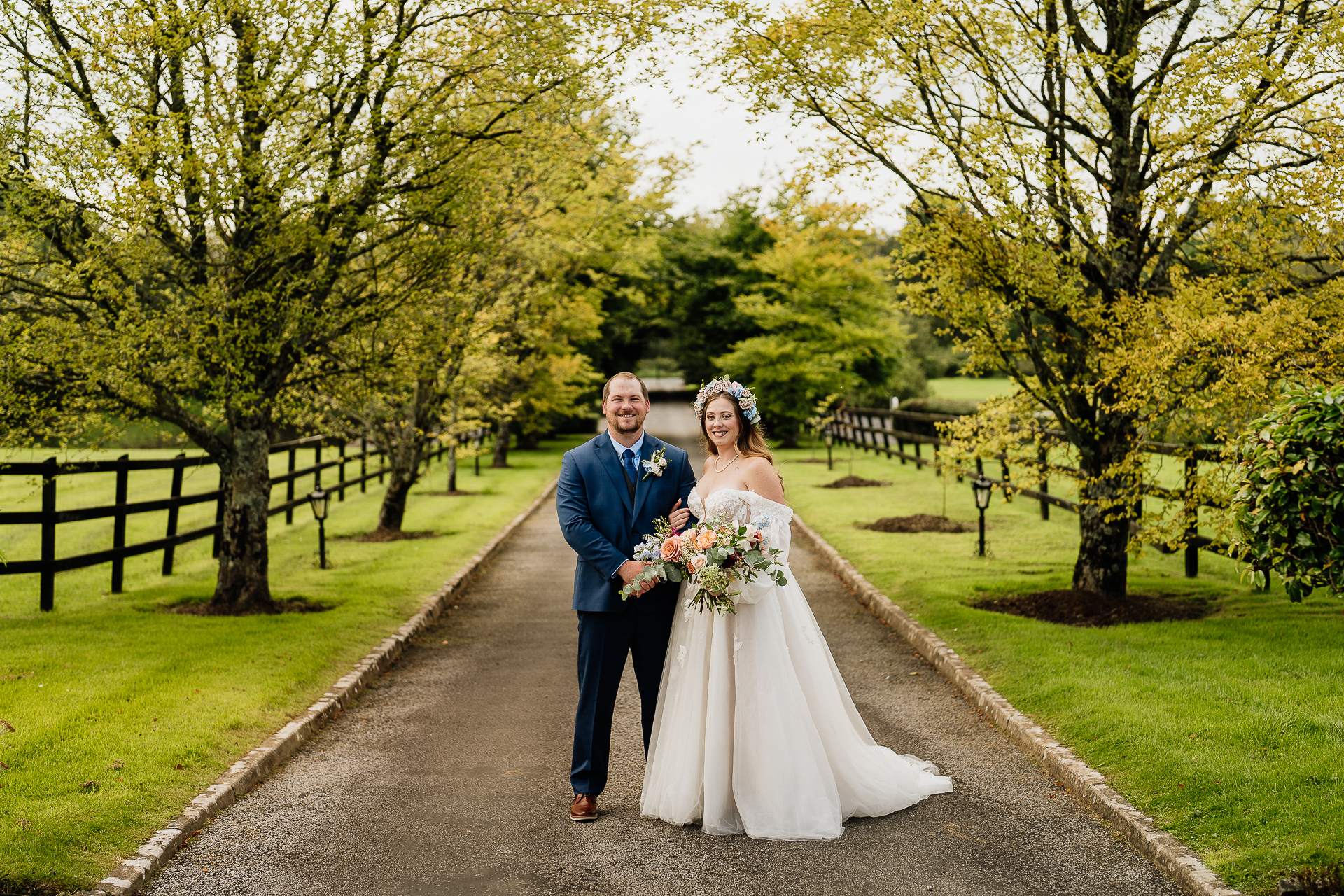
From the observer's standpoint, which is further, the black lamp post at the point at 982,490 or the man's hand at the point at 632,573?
the black lamp post at the point at 982,490

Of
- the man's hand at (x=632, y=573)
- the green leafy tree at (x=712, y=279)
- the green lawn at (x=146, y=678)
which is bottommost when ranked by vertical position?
the green lawn at (x=146, y=678)

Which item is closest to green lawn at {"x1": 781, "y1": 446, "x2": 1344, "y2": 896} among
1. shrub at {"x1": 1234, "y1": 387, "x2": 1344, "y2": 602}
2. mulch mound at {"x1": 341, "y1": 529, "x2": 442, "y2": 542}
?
→ shrub at {"x1": 1234, "y1": 387, "x2": 1344, "y2": 602}

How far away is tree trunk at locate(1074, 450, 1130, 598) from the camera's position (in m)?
10.6

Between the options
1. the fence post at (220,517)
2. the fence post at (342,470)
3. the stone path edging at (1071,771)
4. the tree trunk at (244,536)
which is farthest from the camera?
the fence post at (342,470)

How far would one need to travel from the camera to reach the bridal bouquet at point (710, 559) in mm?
5457

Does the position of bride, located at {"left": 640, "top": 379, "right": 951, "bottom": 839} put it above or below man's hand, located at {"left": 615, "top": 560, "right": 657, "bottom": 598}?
below

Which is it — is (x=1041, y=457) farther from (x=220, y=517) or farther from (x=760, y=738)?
(x=220, y=517)

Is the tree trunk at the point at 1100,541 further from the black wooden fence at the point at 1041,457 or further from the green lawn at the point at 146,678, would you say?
the green lawn at the point at 146,678

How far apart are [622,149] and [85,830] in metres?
13.5

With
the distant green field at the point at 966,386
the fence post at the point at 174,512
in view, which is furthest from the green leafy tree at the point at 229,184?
the distant green field at the point at 966,386

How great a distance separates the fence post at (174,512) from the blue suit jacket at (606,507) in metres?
9.27

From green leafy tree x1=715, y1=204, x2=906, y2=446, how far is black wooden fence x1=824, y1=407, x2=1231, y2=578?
1.76 m

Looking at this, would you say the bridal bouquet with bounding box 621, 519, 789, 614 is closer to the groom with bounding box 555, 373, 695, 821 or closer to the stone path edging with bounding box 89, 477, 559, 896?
the groom with bounding box 555, 373, 695, 821

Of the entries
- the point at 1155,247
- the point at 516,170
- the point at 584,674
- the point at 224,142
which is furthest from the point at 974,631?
the point at 516,170
